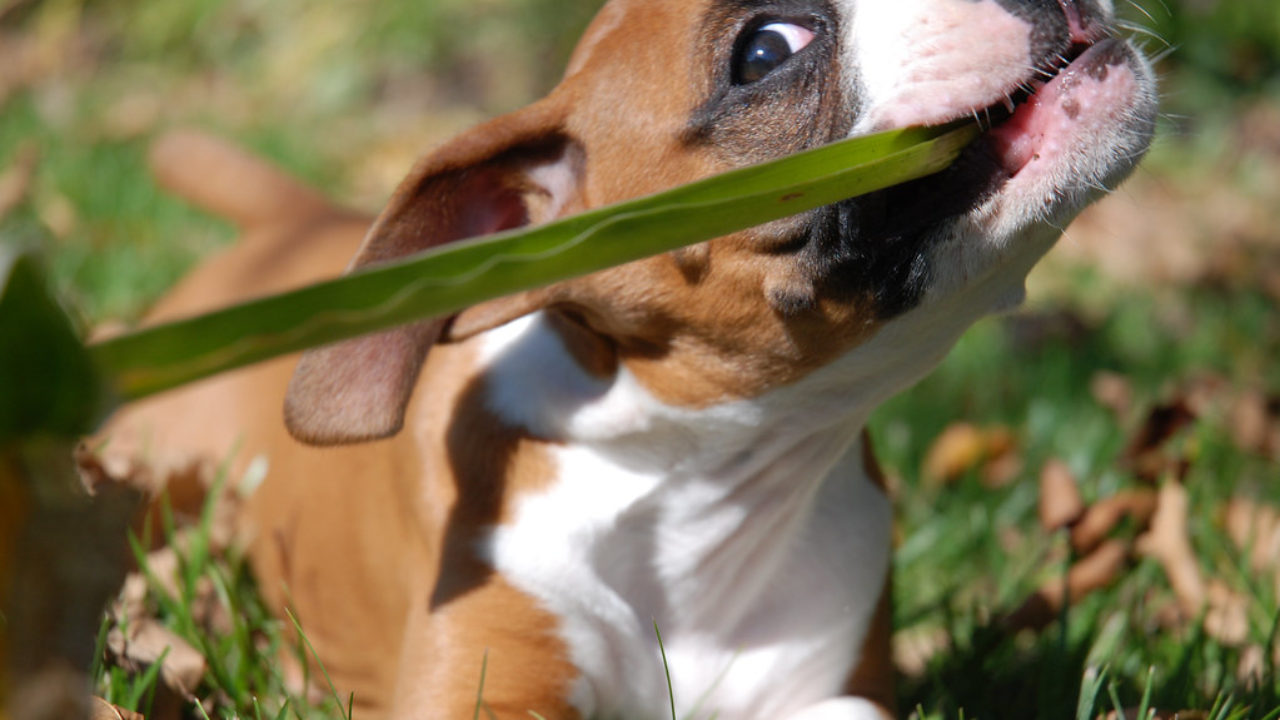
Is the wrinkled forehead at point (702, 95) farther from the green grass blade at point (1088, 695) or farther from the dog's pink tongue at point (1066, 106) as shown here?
the green grass blade at point (1088, 695)

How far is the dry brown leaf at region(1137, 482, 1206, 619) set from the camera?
2.98 metres

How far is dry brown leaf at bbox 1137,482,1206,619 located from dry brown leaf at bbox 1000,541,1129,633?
0.08 metres

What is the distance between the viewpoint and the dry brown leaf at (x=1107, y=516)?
3.15 meters

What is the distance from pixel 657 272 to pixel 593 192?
19 centimetres

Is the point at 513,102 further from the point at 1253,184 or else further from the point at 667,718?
the point at 667,718

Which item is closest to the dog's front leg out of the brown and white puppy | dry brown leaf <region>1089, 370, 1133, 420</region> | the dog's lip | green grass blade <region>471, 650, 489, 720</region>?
the brown and white puppy

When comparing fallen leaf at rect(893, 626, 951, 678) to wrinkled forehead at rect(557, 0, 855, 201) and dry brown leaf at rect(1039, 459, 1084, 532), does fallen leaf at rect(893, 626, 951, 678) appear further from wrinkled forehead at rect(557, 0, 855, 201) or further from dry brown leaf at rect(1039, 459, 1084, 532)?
wrinkled forehead at rect(557, 0, 855, 201)

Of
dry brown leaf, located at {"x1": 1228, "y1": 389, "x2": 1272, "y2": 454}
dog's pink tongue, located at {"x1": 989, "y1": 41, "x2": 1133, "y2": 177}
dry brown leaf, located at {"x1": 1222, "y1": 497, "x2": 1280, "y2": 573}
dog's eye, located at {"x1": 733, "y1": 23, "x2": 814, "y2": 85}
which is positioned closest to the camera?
dog's pink tongue, located at {"x1": 989, "y1": 41, "x2": 1133, "y2": 177}

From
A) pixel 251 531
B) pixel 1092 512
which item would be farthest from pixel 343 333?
pixel 1092 512

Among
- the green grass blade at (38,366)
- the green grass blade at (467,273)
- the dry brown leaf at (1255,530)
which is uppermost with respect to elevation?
the green grass blade at (38,366)

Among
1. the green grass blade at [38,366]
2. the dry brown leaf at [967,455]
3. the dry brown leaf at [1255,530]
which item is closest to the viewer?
the green grass blade at [38,366]

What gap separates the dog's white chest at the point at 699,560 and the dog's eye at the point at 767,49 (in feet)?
1.82

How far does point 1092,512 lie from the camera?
10.5 feet

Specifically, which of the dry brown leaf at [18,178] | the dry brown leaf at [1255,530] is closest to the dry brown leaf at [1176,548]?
the dry brown leaf at [1255,530]
